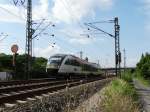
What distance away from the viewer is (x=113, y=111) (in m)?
12.5

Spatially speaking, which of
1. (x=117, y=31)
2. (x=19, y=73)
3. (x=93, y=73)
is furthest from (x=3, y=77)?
(x=93, y=73)

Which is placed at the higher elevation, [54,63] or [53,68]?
[54,63]

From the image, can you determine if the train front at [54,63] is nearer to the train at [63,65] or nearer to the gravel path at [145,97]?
the train at [63,65]

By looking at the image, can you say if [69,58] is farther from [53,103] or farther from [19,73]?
[53,103]

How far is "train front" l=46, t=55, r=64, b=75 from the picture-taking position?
181 feet

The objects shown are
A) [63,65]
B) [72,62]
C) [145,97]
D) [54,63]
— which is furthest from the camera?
[72,62]

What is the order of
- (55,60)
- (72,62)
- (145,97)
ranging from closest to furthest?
(145,97)
(55,60)
(72,62)

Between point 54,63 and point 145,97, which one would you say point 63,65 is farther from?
point 145,97

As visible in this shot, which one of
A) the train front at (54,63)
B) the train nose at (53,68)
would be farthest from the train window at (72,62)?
the train nose at (53,68)

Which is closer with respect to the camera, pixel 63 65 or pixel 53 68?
pixel 63 65

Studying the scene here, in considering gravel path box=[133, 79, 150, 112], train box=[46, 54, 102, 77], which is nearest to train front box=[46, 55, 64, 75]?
train box=[46, 54, 102, 77]

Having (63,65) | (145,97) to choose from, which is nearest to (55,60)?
(63,65)

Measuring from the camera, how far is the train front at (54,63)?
55.1 meters

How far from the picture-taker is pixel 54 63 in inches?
2189
